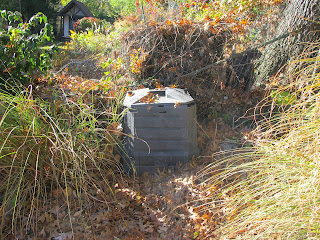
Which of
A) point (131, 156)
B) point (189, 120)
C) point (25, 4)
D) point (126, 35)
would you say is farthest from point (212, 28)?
point (25, 4)

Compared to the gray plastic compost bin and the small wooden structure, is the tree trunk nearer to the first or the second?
the gray plastic compost bin

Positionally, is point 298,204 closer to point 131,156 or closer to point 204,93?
point 131,156

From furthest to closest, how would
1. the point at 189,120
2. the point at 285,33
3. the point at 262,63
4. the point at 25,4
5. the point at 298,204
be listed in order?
the point at 25,4, the point at 262,63, the point at 285,33, the point at 189,120, the point at 298,204

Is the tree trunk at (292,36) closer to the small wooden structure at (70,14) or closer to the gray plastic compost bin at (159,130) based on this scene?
the gray plastic compost bin at (159,130)

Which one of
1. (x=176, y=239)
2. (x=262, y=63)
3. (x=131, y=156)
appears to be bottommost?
(x=176, y=239)

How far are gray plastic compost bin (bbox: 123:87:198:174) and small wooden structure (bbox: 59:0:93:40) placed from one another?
71.1 feet

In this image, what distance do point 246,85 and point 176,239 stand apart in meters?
3.02

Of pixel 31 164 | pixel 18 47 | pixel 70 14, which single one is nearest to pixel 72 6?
pixel 70 14

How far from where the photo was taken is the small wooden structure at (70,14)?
77.2 feet

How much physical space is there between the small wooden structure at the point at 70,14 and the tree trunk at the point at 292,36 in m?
21.3

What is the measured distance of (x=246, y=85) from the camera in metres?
5.01

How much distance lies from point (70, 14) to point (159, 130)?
901 inches

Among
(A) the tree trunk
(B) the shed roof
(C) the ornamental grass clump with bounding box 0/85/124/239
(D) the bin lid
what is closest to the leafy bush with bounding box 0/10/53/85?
(C) the ornamental grass clump with bounding box 0/85/124/239

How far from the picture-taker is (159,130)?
3.71 m
